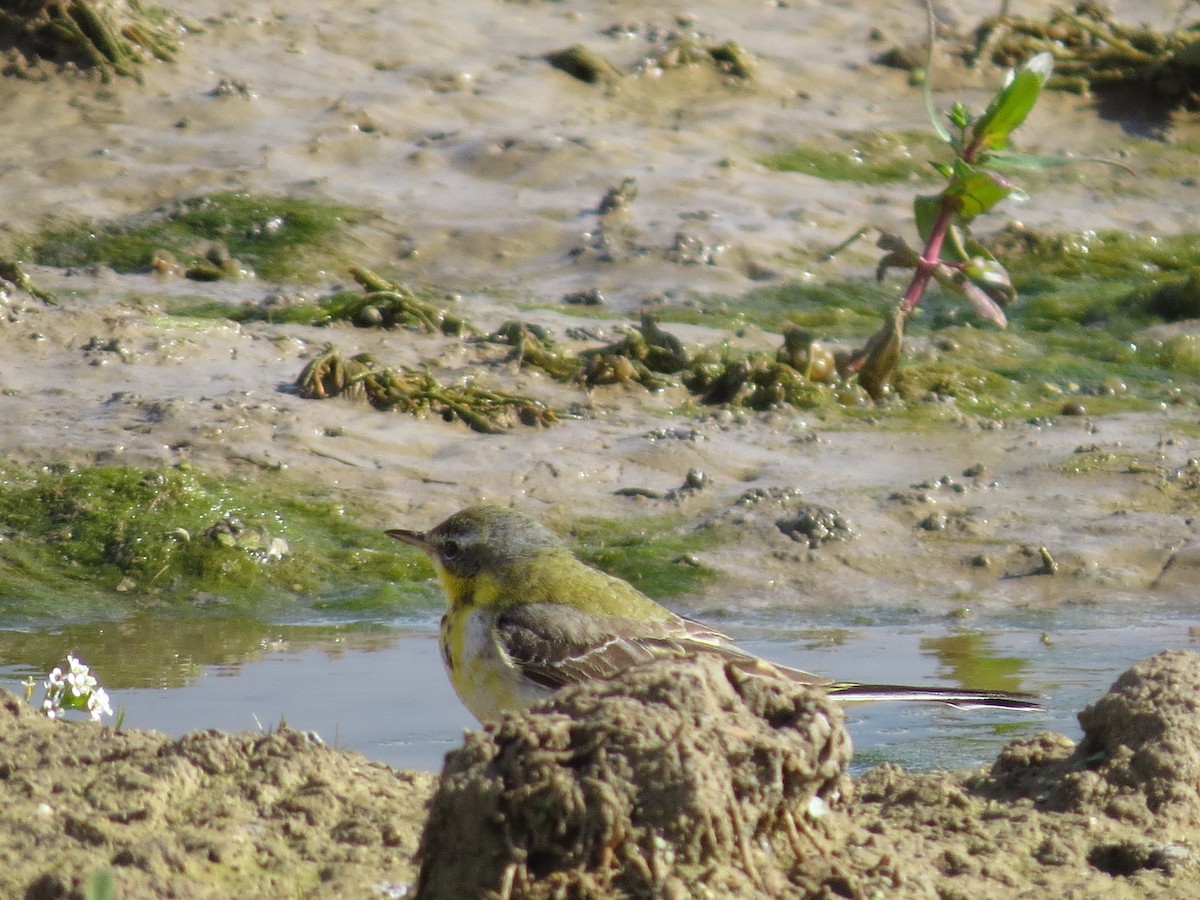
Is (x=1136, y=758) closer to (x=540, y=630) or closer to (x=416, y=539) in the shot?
(x=540, y=630)

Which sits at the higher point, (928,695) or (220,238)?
(928,695)

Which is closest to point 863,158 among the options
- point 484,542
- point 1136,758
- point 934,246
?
point 934,246

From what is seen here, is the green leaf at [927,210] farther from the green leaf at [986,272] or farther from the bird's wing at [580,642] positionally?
the bird's wing at [580,642]

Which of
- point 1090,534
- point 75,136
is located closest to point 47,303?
point 75,136

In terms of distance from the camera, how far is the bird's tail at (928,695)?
577 centimetres

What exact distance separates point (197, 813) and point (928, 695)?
2474mm

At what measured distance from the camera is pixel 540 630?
616cm

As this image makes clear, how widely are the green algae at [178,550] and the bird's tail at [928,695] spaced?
3205 mm

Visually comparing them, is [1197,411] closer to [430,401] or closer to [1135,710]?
[430,401]

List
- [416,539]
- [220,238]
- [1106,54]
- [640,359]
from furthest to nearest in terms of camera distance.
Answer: [1106,54]
[220,238]
[640,359]
[416,539]

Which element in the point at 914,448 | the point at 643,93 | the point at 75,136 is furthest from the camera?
the point at 643,93

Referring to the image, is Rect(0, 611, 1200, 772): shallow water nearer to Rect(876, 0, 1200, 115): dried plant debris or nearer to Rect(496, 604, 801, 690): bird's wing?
Rect(496, 604, 801, 690): bird's wing

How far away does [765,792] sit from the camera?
12.0 feet

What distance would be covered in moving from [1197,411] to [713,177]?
4389 mm
